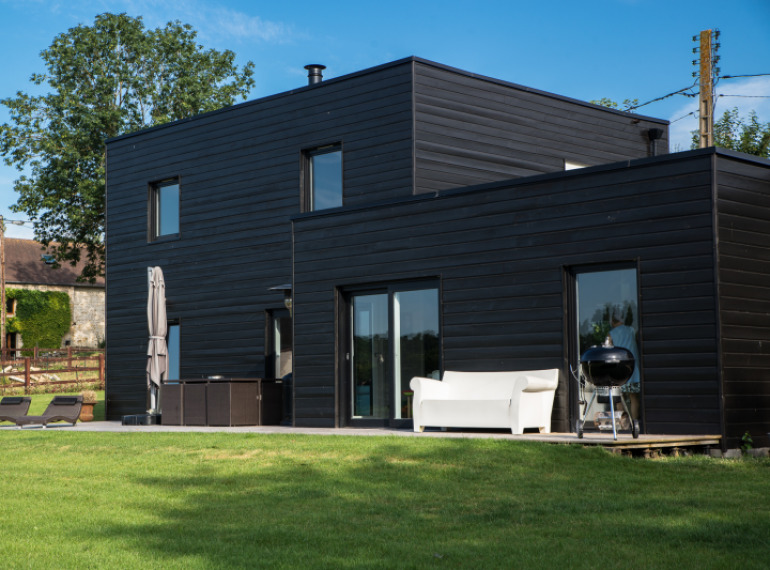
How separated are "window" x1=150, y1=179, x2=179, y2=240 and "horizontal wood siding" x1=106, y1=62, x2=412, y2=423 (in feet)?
0.57

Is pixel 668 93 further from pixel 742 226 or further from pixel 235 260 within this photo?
pixel 742 226

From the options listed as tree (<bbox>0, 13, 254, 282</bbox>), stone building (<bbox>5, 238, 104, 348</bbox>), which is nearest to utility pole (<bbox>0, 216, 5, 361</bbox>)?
stone building (<bbox>5, 238, 104, 348</bbox>)

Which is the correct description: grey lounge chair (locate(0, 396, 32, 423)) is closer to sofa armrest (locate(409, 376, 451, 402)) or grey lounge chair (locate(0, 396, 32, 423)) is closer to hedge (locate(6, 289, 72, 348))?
sofa armrest (locate(409, 376, 451, 402))

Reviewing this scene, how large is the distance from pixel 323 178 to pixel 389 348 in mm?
3887

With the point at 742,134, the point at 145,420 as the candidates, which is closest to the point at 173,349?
the point at 145,420

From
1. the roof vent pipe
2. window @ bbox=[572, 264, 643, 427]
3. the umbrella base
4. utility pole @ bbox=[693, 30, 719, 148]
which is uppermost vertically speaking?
utility pole @ bbox=[693, 30, 719, 148]

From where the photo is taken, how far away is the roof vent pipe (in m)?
16.7

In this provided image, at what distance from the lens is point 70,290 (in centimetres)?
4531

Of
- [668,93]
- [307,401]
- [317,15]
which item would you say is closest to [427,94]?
[307,401]

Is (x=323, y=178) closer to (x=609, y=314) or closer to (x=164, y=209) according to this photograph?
(x=164, y=209)

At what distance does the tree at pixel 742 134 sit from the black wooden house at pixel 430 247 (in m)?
10.6

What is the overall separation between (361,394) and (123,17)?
21.6 meters

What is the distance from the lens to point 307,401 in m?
13.4

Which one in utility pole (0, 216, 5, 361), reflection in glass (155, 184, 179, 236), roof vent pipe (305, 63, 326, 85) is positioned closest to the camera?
roof vent pipe (305, 63, 326, 85)
